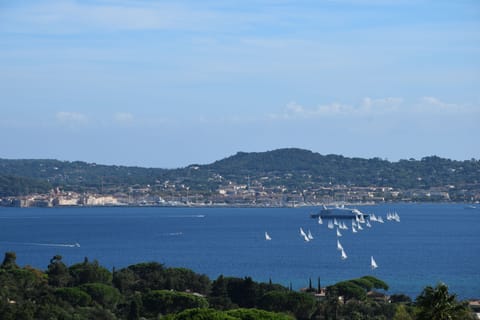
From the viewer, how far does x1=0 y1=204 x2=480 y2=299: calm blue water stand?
6119 centimetres

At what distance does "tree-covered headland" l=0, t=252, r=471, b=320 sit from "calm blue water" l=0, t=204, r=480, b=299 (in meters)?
10.9

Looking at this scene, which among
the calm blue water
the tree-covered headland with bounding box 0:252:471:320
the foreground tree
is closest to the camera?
the foreground tree

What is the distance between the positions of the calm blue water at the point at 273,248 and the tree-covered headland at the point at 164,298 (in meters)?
10.9

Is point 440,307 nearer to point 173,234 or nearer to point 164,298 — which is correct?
point 164,298

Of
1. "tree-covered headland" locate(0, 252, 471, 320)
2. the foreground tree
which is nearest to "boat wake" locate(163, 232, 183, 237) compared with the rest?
"tree-covered headland" locate(0, 252, 471, 320)

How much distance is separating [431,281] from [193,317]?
3157 centimetres

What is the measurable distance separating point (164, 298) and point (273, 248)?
48014 mm

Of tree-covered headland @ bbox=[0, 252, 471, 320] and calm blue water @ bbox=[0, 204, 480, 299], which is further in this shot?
calm blue water @ bbox=[0, 204, 480, 299]

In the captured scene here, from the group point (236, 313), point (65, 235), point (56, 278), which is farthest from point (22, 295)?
point (65, 235)

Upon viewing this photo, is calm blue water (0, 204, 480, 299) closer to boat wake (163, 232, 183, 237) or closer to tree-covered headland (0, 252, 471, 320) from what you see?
boat wake (163, 232, 183, 237)

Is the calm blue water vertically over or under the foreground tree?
under

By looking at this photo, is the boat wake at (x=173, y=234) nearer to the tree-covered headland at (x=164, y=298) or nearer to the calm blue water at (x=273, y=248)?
the calm blue water at (x=273, y=248)

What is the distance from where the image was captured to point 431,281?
55.8 metres

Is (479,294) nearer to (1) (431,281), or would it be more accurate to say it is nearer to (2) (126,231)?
(1) (431,281)
